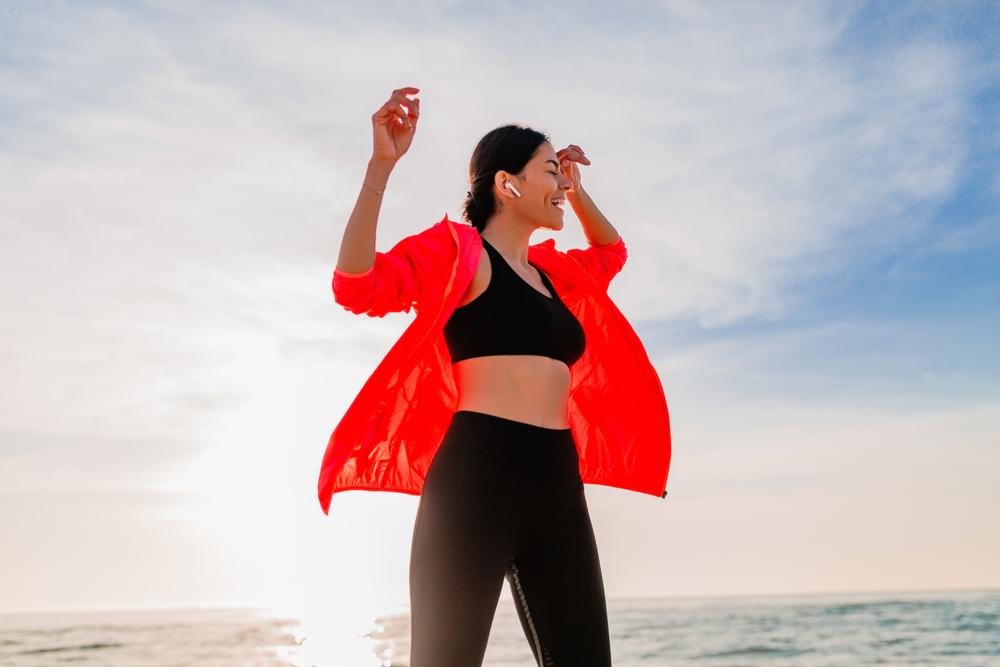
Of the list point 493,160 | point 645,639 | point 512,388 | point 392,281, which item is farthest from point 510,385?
point 645,639

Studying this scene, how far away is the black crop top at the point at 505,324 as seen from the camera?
8.46 feet

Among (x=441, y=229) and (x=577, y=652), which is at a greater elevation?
(x=441, y=229)

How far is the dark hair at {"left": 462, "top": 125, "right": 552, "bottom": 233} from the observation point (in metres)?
2.88

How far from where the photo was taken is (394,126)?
2396 mm

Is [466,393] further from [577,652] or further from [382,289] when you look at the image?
[577,652]

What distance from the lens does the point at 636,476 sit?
3111mm

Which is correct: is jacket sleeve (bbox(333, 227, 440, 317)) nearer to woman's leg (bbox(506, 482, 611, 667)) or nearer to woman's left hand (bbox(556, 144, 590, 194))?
woman's leg (bbox(506, 482, 611, 667))

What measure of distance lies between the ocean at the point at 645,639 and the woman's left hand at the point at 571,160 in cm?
1360

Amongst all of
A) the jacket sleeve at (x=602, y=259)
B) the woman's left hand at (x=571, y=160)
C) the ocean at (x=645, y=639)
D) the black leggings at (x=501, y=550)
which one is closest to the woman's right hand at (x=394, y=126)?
the black leggings at (x=501, y=550)

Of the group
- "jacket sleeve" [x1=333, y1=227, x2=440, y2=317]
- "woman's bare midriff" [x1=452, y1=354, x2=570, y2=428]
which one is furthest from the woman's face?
"woman's bare midriff" [x1=452, y1=354, x2=570, y2=428]

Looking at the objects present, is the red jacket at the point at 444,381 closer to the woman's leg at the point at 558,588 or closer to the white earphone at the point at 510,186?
the white earphone at the point at 510,186

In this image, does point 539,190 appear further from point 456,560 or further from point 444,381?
point 456,560

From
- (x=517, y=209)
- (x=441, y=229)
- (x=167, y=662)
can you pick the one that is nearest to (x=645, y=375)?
(x=517, y=209)

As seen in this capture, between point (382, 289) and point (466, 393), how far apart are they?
369mm
